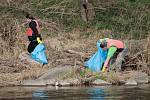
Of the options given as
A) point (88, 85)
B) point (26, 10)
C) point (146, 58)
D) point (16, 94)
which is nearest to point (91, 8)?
point (26, 10)

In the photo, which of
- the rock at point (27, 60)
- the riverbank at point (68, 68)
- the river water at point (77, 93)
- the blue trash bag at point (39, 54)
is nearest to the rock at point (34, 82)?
the riverbank at point (68, 68)

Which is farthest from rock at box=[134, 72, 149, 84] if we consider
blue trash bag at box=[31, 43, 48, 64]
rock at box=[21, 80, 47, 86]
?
blue trash bag at box=[31, 43, 48, 64]

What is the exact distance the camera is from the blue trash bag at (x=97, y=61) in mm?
19797

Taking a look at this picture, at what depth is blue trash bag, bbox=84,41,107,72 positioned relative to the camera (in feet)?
65.0

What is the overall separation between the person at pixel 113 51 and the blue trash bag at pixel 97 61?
0.86 feet

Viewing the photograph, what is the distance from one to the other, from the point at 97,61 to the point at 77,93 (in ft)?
12.2

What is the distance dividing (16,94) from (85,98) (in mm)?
2205

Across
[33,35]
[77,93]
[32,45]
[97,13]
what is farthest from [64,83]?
[97,13]

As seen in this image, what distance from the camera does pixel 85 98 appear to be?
15016 millimetres

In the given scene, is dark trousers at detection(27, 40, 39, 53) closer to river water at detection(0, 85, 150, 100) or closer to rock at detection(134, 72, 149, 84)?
river water at detection(0, 85, 150, 100)

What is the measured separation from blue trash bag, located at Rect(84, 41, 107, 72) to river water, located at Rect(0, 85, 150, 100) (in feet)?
6.73

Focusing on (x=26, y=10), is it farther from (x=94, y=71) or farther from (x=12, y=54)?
(x=94, y=71)

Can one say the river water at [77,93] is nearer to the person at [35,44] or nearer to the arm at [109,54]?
the arm at [109,54]

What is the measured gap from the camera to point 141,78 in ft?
62.5
